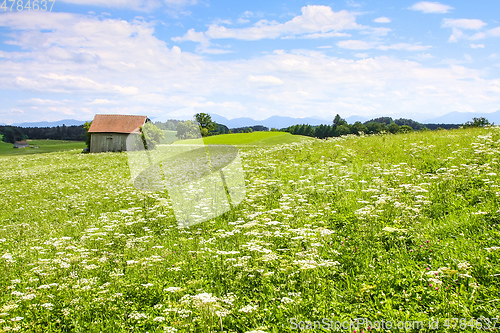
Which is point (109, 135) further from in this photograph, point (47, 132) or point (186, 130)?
point (47, 132)

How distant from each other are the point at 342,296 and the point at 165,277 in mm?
3349

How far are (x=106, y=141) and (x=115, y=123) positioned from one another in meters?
4.05

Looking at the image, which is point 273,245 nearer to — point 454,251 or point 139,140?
point 454,251

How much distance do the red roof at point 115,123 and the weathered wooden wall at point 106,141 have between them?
3.24 ft

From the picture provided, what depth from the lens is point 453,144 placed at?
14.0 m

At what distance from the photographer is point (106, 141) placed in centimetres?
5781

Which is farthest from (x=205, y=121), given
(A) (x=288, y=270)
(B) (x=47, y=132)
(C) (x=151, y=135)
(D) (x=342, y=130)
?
(A) (x=288, y=270)

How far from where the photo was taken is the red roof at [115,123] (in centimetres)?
5753

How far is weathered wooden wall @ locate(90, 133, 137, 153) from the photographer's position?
57.8 m

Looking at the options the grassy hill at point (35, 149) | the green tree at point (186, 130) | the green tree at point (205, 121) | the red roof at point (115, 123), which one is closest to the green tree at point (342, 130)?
the green tree at point (186, 130)

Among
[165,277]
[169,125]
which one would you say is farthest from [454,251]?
[169,125]

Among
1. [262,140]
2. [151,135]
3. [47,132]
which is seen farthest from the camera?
[47,132]

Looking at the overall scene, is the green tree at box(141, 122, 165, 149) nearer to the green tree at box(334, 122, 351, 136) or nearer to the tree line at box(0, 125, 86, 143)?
the green tree at box(334, 122, 351, 136)

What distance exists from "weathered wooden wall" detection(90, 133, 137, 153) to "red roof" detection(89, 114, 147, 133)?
987mm
